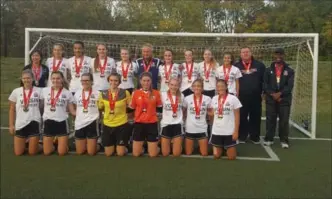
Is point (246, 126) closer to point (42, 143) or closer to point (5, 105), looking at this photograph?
point (42, 143)

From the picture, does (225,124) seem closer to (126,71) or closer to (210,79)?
(210,79)

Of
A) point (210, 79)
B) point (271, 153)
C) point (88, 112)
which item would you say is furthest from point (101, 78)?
point (271, 153)

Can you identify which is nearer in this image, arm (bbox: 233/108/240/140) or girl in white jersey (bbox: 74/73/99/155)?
arm (bbox: 233/108/240/140)

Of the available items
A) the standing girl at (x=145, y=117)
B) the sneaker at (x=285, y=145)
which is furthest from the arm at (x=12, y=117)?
the sneaker at (x=285, y=145)

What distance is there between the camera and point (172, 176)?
5031 millimetres

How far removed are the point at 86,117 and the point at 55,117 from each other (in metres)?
0.48

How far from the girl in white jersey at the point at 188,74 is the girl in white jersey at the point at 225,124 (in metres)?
0.79

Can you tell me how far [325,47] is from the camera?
48.9ft

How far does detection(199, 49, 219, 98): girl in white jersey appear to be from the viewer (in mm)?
6961

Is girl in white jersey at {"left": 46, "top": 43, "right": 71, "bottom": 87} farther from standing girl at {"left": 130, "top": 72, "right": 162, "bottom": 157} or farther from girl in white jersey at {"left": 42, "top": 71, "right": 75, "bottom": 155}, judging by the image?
standing girl at {"left": 130, "top": 72, "right": 162, "bottom": 157}

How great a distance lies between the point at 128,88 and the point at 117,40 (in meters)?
3.35

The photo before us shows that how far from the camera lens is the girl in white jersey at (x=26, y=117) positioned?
6.19 m

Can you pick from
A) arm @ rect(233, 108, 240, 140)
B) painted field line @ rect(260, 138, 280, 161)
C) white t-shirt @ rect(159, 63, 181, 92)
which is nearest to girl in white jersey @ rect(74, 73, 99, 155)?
white t-shirt @ rect(159, 63, 181, 92)

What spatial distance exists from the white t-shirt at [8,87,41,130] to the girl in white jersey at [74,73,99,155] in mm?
633
